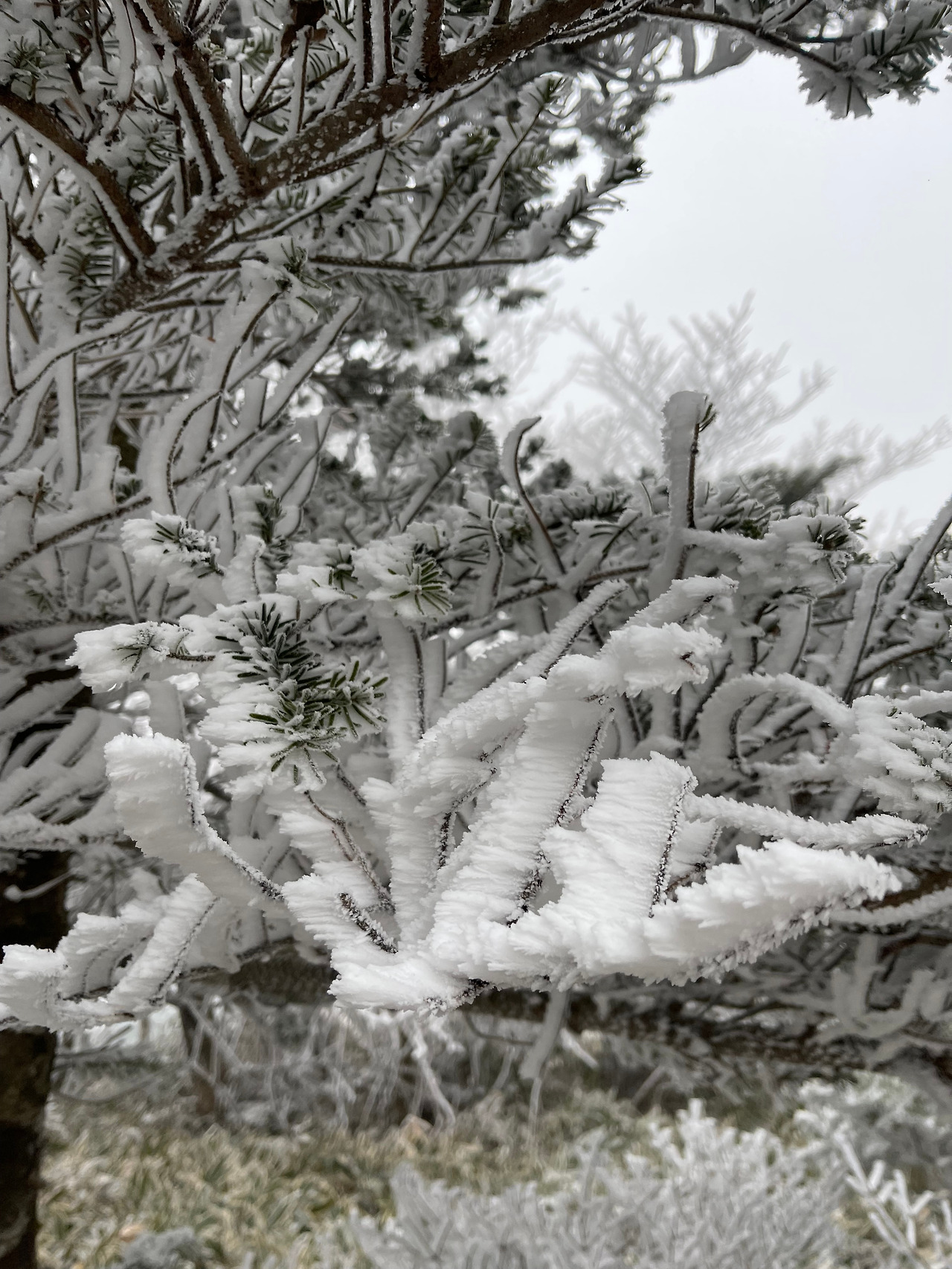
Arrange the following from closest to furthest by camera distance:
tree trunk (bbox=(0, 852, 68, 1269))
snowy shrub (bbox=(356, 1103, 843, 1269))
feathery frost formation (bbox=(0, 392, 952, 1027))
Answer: feathery frost formation (bbox=(0, 392, 952, 1027)) < tree trunk (bbox=(0, 852, 68, 1269)) < snowy shrub (bbox=(356, 1103, 843, 1269))

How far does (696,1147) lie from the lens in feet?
12.5

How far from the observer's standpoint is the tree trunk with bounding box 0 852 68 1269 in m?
1.54

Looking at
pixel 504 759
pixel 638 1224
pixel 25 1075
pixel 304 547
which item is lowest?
pixel 638 1224

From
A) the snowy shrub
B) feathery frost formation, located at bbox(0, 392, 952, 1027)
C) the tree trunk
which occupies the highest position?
feathery frost formation, located at bbox(0, 392, 952, 1027)

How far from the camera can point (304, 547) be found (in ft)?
3.21

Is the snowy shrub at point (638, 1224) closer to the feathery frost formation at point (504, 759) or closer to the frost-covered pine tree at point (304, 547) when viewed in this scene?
the frost-covered pine tree at point (304, 547)

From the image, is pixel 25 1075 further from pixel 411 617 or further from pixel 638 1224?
pixel 638 1224

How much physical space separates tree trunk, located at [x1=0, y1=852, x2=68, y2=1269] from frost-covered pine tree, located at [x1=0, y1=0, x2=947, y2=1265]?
0.05 metres

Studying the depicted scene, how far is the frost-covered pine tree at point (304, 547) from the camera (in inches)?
24.3

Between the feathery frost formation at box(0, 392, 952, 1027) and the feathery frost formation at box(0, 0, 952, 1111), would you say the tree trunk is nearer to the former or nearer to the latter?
the feathery frost formation at box(0, 0, 952, 1111)

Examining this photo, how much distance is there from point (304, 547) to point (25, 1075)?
141cm

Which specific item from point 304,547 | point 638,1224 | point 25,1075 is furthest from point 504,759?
point 638,1224

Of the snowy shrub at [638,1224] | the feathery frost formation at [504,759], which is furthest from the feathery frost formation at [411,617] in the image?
the snowy shrub at [638,1224]

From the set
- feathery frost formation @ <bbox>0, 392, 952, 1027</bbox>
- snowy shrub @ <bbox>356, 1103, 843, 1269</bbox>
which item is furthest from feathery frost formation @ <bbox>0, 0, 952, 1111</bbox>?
snowy shrub @ <bbox>356, 1103, 843, 1269</bbox>
